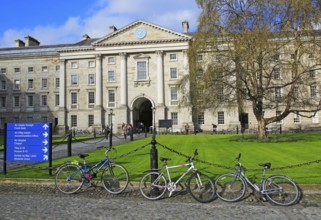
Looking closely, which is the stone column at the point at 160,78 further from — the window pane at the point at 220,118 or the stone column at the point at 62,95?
the stone column at the point at 62,95

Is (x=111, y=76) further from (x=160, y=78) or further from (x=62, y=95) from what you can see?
(x=62, y=95)

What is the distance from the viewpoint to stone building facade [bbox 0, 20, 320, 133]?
5472 centimetres

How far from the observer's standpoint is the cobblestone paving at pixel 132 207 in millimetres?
6676

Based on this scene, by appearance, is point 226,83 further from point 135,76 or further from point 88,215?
point 135,76

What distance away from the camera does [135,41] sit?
55.7 metres

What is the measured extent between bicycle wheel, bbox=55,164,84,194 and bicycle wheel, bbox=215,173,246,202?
12.1 ft

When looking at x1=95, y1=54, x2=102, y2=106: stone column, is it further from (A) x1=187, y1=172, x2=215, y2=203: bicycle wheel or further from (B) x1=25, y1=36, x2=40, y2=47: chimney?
(A) x1=187, y1=172, x2=215, y2=203: bicycle wheel

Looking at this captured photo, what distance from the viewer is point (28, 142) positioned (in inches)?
430

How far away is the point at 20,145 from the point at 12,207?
12.8 feet

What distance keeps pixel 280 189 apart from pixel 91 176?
4.82 m

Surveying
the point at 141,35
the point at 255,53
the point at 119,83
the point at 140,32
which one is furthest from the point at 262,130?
the point at 119,83

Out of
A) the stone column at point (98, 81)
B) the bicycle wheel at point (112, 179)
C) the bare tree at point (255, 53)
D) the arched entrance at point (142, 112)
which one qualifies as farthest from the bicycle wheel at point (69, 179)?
the stone column at point (98, 81)

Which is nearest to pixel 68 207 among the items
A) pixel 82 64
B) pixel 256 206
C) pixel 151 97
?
pixel 256 206

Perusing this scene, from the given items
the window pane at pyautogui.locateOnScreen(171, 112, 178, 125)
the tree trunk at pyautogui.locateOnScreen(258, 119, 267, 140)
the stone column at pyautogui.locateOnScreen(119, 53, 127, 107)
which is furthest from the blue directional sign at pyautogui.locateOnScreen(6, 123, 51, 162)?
the stone column at pyautogui.locateOnScreen(119, 53, 127, 107)
